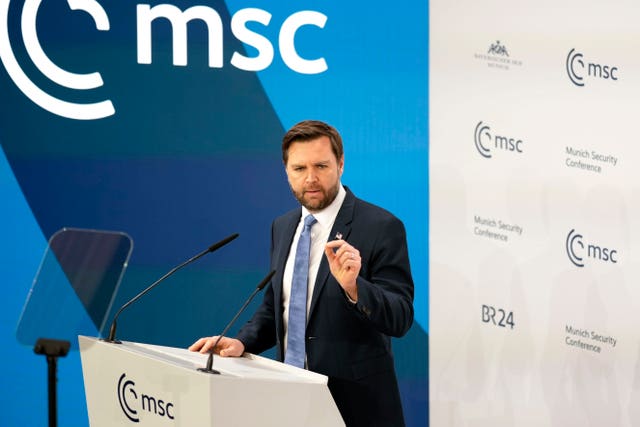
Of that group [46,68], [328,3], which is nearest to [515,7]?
[328,3]

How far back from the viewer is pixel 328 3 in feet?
16.5

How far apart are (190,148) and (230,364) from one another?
2.36 m

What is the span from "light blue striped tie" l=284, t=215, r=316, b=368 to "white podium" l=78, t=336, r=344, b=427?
1.44ft

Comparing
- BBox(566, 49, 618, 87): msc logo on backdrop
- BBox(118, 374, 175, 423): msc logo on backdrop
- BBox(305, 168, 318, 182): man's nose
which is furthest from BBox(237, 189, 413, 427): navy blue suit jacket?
BBox(566, 49, 618, 87): msc logo on backdrop

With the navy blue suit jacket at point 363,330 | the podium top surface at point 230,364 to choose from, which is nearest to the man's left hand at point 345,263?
the navy blue suit jacket at point 363,330

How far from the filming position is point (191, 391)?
2436 mm

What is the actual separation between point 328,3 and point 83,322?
2.98m

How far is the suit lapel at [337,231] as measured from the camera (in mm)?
3250

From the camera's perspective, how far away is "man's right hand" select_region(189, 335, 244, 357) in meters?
2.96

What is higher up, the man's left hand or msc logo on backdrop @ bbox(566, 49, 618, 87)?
msc logo on backdrop @ bbox(566, 49, 618, 87)

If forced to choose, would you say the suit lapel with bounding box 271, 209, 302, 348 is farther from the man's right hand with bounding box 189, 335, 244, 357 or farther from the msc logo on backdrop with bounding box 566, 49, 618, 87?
the msc logo on backdrop with bounding box 566, 49, 618, 87

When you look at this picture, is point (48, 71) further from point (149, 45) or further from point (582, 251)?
point (582, 251)

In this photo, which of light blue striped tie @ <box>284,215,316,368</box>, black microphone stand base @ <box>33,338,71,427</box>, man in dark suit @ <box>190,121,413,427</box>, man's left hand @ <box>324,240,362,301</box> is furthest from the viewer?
light blue striped tie @ <box>284,215,316,368</box>

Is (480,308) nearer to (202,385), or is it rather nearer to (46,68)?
(46,68)
